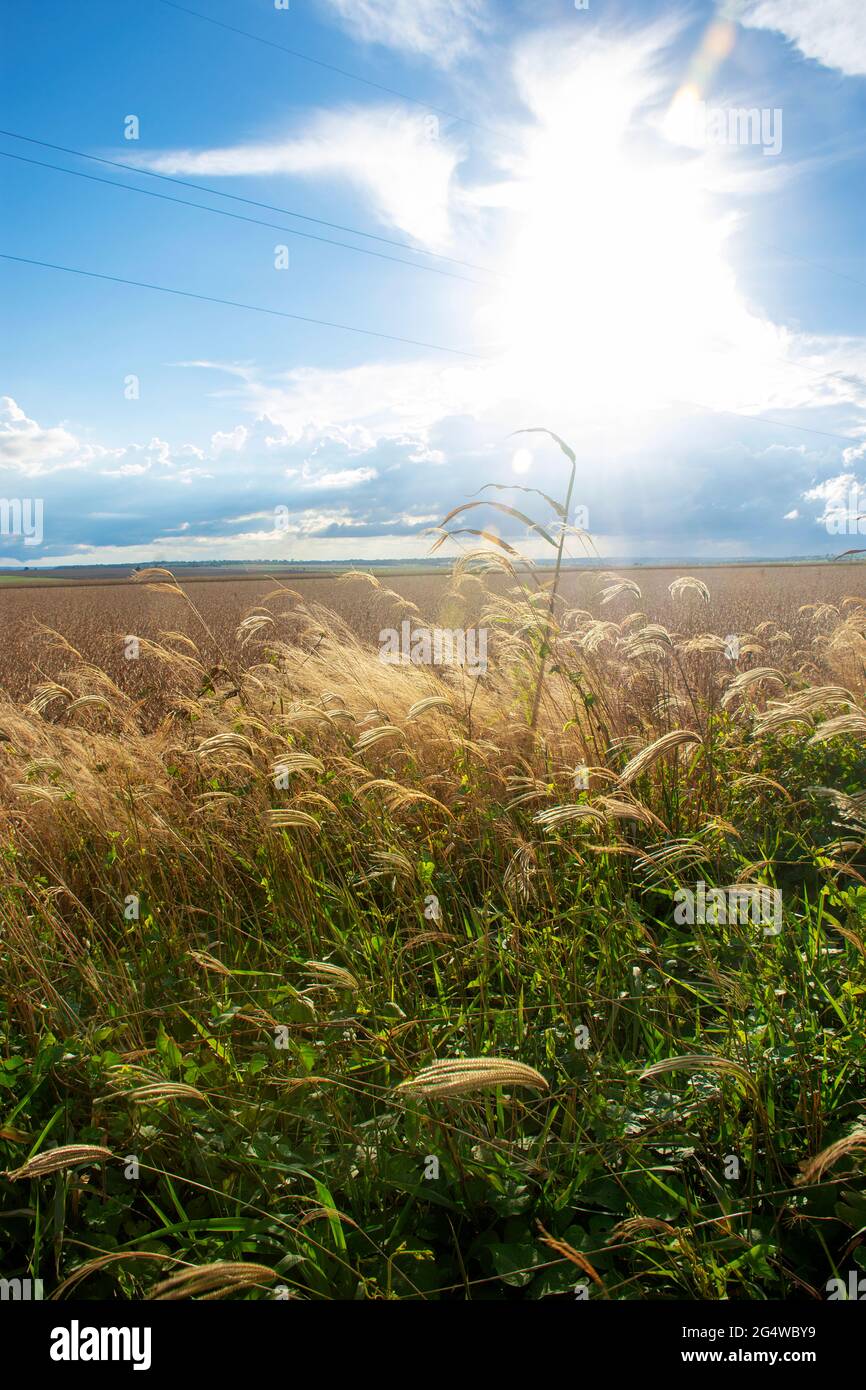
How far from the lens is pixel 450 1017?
2.43m

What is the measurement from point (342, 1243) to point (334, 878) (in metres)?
1.87

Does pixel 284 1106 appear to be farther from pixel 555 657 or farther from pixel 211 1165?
pixel 555 657

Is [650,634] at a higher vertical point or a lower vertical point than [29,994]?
higher

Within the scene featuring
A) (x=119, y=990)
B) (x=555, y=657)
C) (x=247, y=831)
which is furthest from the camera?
(x=555, y=657)

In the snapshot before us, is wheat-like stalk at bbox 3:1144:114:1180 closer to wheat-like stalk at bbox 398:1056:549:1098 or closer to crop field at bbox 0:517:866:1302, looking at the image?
Result: crop field at bbox 0:517:866:1302

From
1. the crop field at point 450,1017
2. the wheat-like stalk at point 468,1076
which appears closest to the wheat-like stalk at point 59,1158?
the crop field at point 450,1017

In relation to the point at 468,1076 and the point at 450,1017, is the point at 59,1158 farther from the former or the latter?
the point at 450,1017

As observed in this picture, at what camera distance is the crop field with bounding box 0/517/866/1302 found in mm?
1811

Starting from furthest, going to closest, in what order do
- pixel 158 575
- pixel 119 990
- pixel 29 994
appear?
pixel 158 575
pixel 119 990
pixel 29 994

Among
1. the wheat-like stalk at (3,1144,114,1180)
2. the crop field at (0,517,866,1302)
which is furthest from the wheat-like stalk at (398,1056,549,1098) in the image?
the wheat-like stalk at (3,1144,114,1180)

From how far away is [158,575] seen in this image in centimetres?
486

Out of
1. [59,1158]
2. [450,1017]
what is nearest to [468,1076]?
[59,1158]
